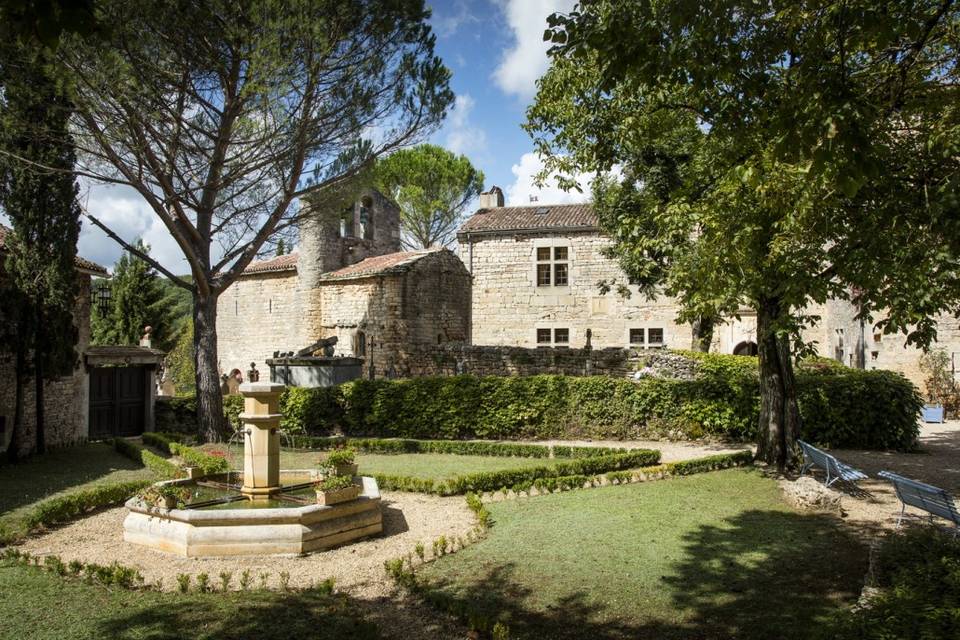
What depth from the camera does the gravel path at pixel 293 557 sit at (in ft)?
20.0

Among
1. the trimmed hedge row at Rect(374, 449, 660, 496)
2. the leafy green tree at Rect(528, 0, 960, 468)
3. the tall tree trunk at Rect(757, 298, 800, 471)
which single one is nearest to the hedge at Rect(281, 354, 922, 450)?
the tall tree trunk at Rect(757, 298, 800, 471)

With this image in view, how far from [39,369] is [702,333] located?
54.6 feet

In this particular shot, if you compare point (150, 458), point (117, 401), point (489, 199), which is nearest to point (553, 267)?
point (489, 199)

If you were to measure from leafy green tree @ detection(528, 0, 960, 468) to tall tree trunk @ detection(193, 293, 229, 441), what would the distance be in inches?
365

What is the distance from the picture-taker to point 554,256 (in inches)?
1037

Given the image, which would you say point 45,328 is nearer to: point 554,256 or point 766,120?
point 766,120

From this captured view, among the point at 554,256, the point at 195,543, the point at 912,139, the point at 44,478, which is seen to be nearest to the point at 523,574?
the point at 195,543

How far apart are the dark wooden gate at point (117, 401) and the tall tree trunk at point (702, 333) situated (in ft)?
49.1

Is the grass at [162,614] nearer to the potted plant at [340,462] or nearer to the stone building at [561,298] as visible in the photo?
the potted plant at [340,462]

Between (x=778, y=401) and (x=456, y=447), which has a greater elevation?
(x=778, y=401)

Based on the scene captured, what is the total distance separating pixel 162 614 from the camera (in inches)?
195

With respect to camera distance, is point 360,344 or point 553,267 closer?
point 360,344

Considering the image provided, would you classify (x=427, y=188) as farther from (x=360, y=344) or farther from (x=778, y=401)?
(x=778, y=401)

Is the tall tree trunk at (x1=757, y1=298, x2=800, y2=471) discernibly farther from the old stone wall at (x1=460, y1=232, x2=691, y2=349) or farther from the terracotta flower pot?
the old stone wall at (x1=460, y1=232, x2=691, y2=349)
